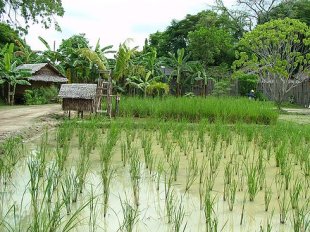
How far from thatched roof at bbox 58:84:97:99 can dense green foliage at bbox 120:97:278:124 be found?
1.08m

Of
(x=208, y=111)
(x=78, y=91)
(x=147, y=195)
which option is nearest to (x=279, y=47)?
(x=208, y=111)

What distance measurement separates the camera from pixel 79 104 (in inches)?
408

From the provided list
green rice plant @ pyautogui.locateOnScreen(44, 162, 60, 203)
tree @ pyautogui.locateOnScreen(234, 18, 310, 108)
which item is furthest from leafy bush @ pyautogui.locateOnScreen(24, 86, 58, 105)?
green rice plant @ pyautogui.locateOnScreen(44, 162, 60, 203)

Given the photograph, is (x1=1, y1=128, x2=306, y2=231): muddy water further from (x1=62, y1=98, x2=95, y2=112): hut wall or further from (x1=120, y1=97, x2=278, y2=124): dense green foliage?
(x1=120, y1=97, x2=278, y2=124): dense green foliage

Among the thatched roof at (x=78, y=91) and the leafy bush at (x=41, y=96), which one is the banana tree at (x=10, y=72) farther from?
the thatched roof at (x=78, y=91)

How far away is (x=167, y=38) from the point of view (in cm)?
2909

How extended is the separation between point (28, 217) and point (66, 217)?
0.25 metres

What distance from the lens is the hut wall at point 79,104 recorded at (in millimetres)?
10289

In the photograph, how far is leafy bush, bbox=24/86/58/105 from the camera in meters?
18.2

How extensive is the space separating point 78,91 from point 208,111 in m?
3.24

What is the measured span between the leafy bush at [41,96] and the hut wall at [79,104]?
8221 mm

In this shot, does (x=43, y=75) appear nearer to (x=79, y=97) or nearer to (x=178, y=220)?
(x=79, y=97)

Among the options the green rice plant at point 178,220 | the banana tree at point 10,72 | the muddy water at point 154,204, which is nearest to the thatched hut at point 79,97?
the muddy water at point 154,204

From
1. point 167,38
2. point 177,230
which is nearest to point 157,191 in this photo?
point 177,230
